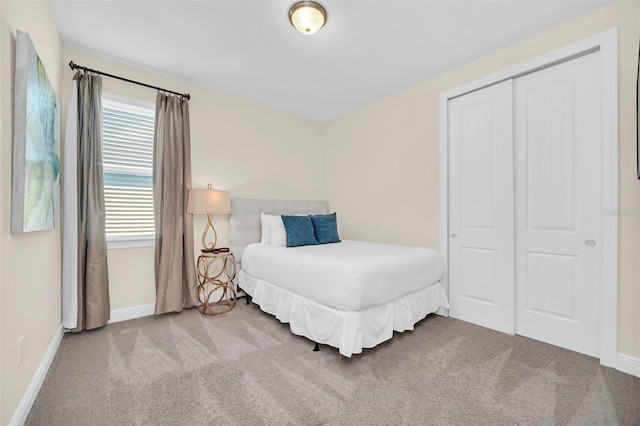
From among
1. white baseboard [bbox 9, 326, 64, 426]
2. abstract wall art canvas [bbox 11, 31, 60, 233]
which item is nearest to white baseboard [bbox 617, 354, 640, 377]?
white baseboard [bbox 9, 326, 64, 426]

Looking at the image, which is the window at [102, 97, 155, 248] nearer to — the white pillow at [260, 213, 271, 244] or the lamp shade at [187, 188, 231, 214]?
the lamp shade at [187, 188, 231, 214]

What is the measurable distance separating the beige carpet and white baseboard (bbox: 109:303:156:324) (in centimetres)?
25

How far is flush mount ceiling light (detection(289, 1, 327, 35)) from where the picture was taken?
6.59 feet

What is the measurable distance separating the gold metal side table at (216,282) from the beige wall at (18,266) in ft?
4.18

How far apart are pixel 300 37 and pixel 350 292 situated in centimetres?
218

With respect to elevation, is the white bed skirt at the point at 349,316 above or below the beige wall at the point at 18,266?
below

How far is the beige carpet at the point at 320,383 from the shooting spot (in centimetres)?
148

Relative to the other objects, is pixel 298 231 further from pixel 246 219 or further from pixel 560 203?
pixel 560 203

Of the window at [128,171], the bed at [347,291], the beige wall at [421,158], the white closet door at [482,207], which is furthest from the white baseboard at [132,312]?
the white closet door at [482,207]

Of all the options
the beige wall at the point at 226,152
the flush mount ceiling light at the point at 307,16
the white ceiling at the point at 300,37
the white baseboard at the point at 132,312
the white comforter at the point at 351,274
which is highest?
the white ceiling at the point at 300,37

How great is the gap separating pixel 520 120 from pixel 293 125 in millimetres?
2897

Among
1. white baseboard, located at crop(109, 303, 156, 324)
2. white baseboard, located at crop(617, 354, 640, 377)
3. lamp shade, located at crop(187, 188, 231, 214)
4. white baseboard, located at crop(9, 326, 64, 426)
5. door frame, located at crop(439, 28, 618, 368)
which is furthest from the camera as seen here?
lamp shade, located at crop(187, 188, 231, 214)

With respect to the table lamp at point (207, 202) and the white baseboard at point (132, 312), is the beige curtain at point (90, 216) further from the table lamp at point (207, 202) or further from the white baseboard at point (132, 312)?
the table lamp at point (207, 202)

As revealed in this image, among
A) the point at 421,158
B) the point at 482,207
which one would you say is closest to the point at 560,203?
the point at 482,207
